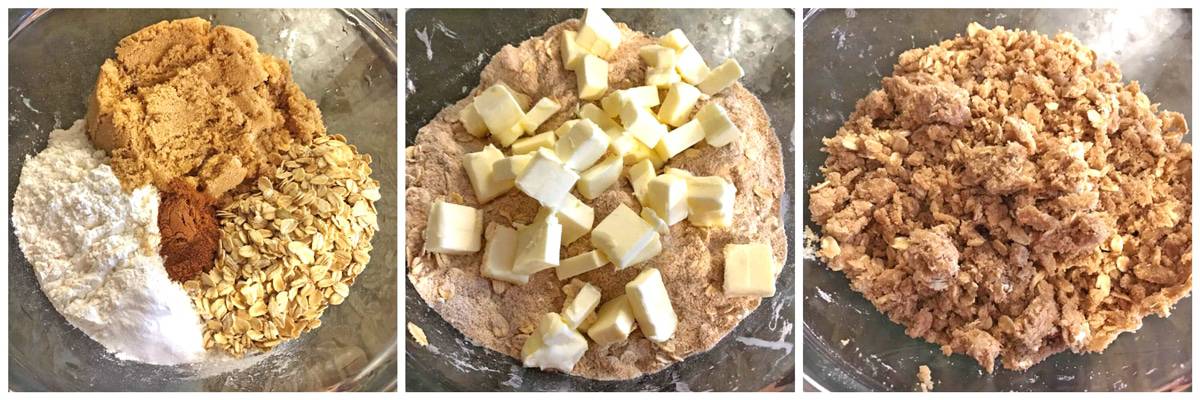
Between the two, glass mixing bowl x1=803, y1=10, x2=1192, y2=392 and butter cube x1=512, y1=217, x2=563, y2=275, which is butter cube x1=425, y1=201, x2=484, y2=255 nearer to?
butter cube x1=512, y1=217, x2=563, y2=275

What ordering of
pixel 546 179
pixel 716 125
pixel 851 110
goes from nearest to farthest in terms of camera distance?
1. pixel 546 179
2. pixel 716 125
3. pixel 851 110

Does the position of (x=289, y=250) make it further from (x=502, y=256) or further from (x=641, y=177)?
(x=641, y=177)

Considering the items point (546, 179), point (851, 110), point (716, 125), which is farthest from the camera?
point (851, 110)

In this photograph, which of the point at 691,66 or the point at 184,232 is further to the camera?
the point at 691,66

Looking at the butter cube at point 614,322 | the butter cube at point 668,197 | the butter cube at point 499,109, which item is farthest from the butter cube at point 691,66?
the butter cube at point 614,322

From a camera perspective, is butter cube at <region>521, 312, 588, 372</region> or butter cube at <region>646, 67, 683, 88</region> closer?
butter cube at <region>521, 312, 588, 372</region>

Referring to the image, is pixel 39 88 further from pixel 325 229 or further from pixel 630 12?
pixel 630 12

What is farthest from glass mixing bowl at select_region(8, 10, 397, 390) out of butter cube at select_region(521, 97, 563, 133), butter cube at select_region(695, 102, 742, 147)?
butter cube at select_region(695, 102, 742, 147)

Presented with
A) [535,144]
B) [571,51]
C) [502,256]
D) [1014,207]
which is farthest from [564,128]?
[1014,207]

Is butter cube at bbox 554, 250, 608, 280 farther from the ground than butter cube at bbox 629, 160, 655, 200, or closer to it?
closer to it
